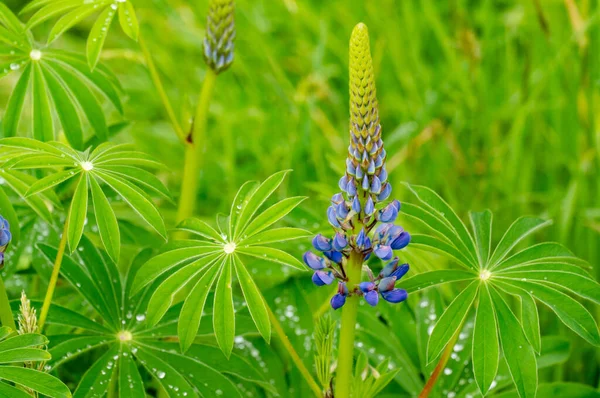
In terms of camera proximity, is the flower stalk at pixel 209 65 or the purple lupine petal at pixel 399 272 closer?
the purple lupine petal at pixel 399 272

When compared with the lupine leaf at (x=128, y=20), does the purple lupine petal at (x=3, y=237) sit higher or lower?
lower

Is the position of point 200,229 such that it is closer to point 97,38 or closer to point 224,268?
point 224,268

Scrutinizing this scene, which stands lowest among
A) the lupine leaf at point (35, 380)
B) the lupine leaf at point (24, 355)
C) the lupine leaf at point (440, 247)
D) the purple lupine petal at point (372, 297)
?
the lupine leaf at point (35, 380)

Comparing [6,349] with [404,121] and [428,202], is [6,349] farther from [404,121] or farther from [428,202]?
[404,121]

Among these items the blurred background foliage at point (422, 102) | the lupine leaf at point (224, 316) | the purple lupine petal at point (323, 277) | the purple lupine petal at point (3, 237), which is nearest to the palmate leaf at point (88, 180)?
the purple lupine petal at point (3, 237)

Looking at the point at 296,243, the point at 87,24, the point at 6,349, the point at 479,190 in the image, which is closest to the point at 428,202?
the point at 296,243

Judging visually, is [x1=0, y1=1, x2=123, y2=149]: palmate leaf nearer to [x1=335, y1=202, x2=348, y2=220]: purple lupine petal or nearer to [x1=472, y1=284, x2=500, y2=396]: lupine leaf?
[x1=335, y1=202, x2=348, y2=220]: purple lupine petal

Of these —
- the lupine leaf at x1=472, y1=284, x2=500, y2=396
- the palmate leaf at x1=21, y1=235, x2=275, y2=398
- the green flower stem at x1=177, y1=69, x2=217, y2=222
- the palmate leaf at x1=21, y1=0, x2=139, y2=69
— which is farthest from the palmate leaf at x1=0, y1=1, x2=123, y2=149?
the lupine leaf at x1=472, y1=284, x2=500, y2=396

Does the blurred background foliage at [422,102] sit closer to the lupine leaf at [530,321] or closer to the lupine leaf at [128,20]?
the lupine leaf at [128,20]
